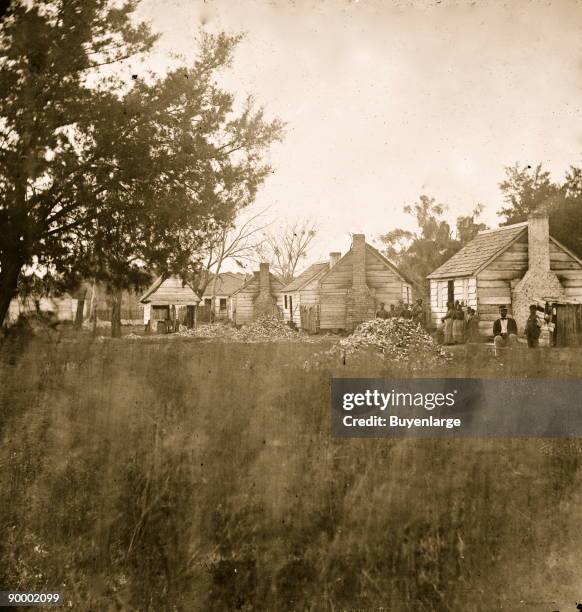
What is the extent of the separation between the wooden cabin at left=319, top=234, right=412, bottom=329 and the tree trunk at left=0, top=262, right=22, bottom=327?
1728 millimetres

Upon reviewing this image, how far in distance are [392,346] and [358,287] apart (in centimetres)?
40

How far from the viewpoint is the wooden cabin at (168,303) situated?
3.22m

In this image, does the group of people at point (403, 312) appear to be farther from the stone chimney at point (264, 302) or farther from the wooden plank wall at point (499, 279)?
the stone chimney at point (264, 302)

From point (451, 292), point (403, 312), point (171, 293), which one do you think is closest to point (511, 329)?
point (451, 292)

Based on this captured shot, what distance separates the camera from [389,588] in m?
2.69

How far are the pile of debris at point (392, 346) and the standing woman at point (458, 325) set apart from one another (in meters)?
0.12

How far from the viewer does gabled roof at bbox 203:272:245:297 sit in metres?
3.19

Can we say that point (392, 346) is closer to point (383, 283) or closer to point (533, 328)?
point (383, 283)

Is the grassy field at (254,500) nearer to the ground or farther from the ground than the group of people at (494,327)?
nearer to the ground

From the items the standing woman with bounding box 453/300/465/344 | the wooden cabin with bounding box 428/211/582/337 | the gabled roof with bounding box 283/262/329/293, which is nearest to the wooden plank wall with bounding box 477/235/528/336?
the wooden cabin with bounding box 428/211/582/337

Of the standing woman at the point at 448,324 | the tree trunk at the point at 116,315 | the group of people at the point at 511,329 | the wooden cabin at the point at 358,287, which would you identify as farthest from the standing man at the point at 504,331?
the tree trunk at the point at 116,315

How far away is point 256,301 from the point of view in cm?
316

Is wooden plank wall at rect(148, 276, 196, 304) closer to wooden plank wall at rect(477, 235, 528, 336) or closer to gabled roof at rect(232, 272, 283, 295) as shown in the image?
gabled roof at rect(232, 272, 283, 295)

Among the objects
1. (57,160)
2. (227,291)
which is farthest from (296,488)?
(57,160)
